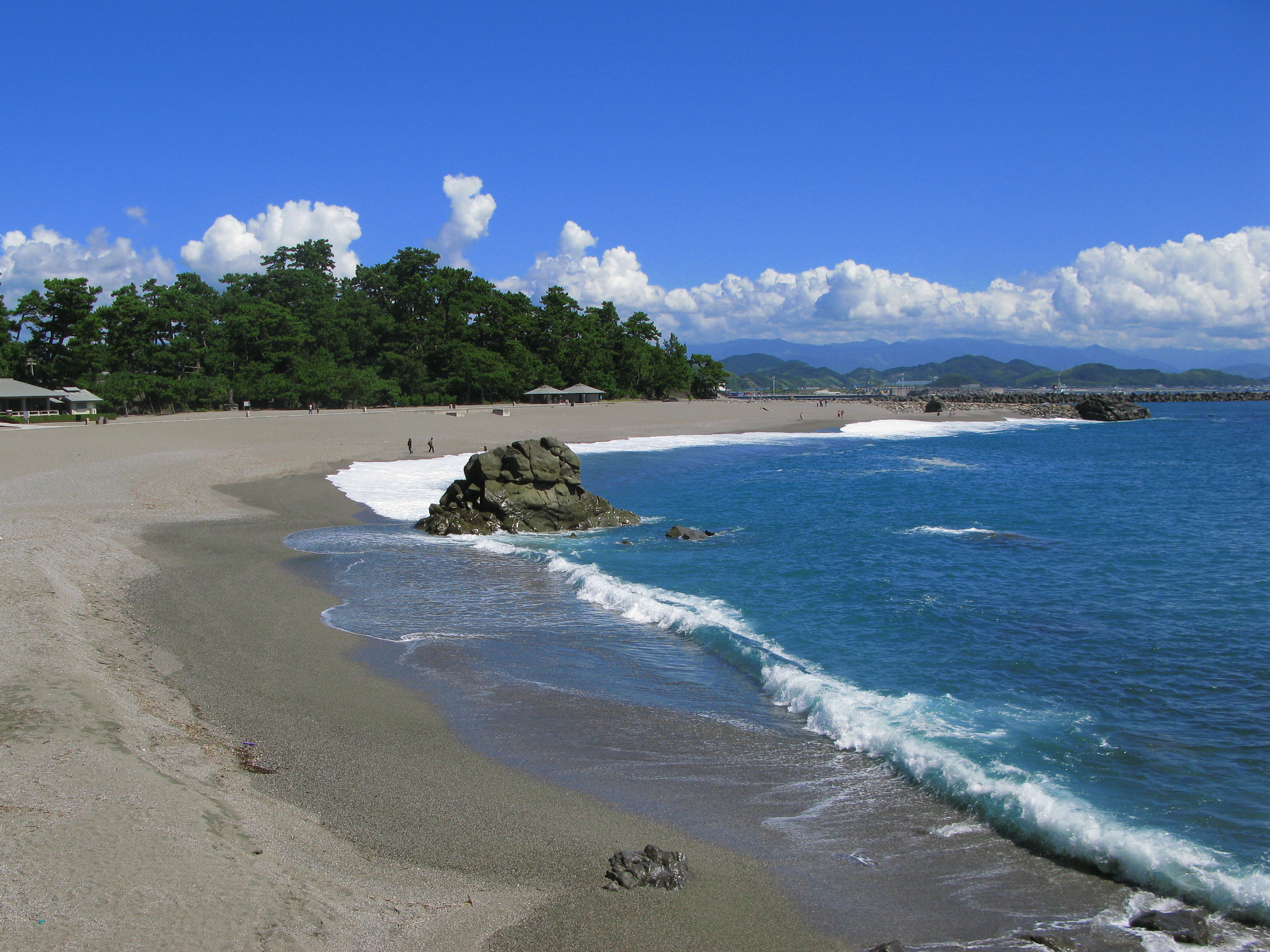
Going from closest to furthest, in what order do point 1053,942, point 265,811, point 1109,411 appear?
point 1053,942, point 265,811, point 1109,411

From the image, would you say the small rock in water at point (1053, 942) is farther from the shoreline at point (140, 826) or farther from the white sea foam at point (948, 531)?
the white sea foam at point (948, 531)

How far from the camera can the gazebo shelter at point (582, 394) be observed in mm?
85625

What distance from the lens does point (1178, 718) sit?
9.38 meters

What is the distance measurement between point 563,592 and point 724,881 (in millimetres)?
9652

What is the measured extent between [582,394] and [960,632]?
248 ft

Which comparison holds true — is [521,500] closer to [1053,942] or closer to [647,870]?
[647,870]

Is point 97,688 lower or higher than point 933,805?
higher

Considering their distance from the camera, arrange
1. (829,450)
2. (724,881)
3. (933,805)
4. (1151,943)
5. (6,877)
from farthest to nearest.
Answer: (829,450)
(933,805)
(724,881)
(1151,943)
(6,877)

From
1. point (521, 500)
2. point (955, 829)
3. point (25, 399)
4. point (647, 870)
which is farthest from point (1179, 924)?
point (25, 399)

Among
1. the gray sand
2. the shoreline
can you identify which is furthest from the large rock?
the gray sand

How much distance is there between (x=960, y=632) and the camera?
12.8 m

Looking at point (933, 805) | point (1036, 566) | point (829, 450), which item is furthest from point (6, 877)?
point (829, 450)

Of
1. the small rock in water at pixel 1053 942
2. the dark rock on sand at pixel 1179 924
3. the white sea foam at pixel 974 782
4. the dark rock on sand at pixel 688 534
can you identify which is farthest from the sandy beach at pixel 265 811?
the dark rock on sand at pixel 688 534

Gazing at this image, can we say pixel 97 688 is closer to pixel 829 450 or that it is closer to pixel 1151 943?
pixel 1151 943
